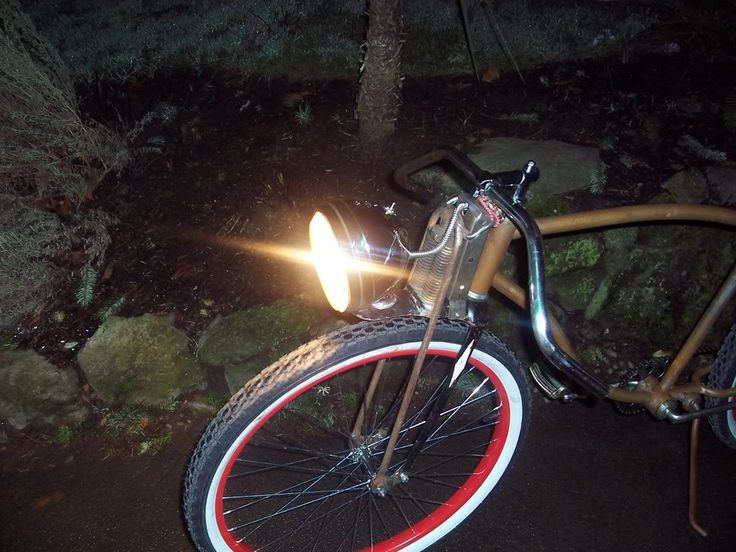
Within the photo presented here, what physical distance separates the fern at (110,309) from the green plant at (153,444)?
2.40 feet

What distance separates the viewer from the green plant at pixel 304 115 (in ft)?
12.2

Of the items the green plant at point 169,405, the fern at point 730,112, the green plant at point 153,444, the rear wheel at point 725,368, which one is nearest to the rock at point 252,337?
the green plant at point 169,405

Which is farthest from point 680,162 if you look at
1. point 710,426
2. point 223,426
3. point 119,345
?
point 119,345

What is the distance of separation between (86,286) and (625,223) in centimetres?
289

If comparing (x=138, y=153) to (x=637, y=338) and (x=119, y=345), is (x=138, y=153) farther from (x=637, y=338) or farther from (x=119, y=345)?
(x=637, y=338)

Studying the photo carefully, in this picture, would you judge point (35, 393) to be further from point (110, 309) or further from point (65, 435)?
point (110, 309)

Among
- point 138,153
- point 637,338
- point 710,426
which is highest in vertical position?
point 138,153

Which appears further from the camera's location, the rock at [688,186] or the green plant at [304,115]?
the green plant at [304,115]

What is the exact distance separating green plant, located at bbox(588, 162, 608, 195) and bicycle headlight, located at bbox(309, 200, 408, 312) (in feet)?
6.94

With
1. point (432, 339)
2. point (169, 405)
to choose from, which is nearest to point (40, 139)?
point (169, 405)

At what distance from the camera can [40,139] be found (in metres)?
3.34

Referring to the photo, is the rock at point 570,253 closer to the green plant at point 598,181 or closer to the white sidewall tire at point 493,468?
the green plant at point 598,181

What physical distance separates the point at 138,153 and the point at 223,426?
109 inches

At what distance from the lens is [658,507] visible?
2.59 metres
